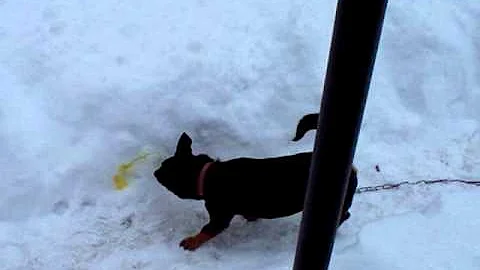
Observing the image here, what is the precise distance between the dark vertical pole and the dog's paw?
4.74 ft

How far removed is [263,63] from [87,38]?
0.86 metres

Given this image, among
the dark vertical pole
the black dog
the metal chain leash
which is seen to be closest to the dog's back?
the black dog

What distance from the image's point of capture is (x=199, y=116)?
11.4 ft

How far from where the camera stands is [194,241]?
3.08m

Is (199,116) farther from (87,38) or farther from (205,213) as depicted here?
(87,38)

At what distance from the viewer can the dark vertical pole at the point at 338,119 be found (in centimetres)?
127

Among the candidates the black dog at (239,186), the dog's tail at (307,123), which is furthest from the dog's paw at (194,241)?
the dog's tail at (307,123)

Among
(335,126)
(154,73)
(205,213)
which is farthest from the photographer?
(154,73)

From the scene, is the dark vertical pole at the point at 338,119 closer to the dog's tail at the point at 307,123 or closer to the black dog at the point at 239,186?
the black dog at the point at 239,186

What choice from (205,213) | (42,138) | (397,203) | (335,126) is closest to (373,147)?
(397,203)

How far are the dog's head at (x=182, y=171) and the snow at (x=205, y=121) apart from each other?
0.21 meters

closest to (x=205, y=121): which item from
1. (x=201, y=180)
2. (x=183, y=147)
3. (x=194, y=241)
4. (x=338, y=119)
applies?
(x=183, y=147)

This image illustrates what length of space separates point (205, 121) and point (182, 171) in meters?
0.46

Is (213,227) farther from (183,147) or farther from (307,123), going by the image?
(307,123)
